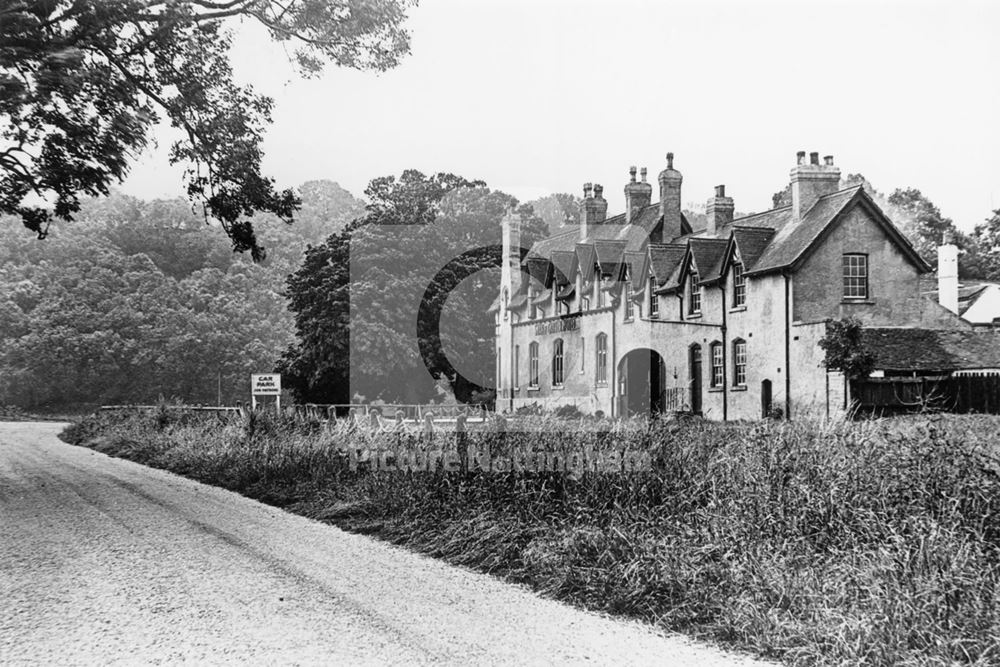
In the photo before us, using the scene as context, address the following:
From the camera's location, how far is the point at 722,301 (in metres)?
34.3

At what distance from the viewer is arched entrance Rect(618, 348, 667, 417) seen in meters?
37.9

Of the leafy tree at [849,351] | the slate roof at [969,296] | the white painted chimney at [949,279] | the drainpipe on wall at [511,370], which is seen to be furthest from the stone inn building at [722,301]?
the slate roof at [969,296]

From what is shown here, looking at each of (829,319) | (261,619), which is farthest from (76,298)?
(261,619)

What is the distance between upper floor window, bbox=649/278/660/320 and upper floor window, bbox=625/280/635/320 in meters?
0.74

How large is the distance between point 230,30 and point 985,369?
81.6ft

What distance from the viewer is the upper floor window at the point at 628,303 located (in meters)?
38.5

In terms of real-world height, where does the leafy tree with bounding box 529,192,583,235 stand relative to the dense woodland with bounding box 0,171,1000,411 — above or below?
above

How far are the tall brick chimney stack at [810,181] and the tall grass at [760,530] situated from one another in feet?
79.1

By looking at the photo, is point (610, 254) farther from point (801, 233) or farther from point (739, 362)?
point (801, 233)

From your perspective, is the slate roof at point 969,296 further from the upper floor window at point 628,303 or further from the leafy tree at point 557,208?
the leafy tree at point 557,208

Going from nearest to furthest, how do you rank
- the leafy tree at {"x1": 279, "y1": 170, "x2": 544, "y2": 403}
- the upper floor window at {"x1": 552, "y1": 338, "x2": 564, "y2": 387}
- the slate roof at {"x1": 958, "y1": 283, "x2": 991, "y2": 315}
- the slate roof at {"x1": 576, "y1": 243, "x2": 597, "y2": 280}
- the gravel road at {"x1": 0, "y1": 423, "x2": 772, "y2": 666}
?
the gravel road at {"x1": 0, "y1": 423, "x2": 772, "y2": 666} < the slate roof at {"x1": 576, "y1": 243, "x2": 597, "y2": 280} < the upper floor window at {"x1": 552, "y1": 338, "x2": 564, "y2": 387} < the slate roof at {"x1": 958, "y1": 283, "x2": 991, "y2": 315} < the leafy tree at {"x1": 279, "y1": 170, "x2": 544, "y2": 403}

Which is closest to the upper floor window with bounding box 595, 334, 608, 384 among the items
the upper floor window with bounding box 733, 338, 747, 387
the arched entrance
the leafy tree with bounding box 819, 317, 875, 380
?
the arched entrance

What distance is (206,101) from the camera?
52.1 feet

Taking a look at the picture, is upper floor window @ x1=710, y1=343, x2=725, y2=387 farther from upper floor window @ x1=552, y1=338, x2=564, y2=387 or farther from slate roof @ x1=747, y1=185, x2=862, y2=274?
upper floor window @ x1=552, y1=338, x2=564, y2=387
